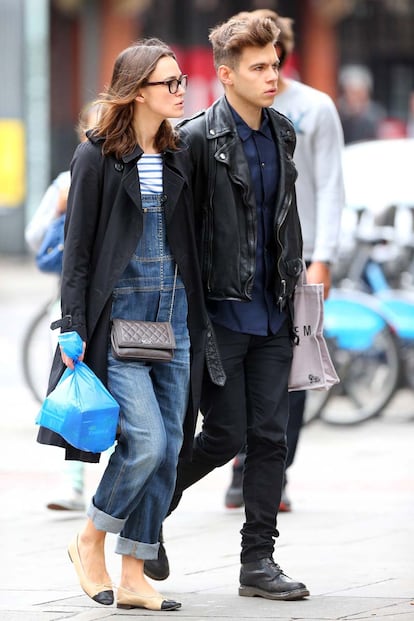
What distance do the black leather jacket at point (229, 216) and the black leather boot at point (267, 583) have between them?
886mm

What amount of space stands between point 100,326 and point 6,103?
1842 centimetres

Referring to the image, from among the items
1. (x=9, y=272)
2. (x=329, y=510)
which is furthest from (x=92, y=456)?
(x=9, y=272)

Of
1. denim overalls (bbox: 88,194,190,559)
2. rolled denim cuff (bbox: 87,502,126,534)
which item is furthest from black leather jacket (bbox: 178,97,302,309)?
rolled denim cuff (bbox: 87,502,126,534)

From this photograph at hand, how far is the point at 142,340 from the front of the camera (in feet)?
16.0

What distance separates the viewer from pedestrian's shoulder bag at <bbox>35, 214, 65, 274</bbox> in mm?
7086

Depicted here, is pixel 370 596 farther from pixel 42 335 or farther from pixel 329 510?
pixel 42 335

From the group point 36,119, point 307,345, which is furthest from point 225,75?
point 36,119

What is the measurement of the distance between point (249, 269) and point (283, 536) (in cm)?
162

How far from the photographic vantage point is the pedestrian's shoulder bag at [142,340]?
4.87 metres

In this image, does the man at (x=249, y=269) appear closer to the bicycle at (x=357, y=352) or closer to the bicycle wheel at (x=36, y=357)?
the bicycle at (x=357, y=352)

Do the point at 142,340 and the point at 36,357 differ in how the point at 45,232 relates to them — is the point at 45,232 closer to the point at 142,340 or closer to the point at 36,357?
the point at 142,340

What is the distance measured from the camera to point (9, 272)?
21.5 metres

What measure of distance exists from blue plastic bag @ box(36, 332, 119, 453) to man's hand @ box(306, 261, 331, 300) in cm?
184

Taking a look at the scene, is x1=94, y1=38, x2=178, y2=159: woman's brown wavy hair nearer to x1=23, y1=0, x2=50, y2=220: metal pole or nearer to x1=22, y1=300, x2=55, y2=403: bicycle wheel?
x1=22, y1=300, x2=55, y2=403: bicycle wheel
